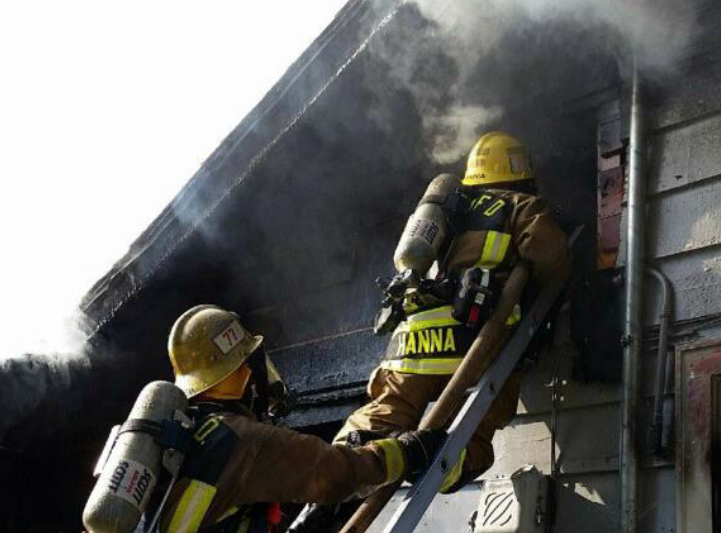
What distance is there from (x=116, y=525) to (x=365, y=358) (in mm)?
2713

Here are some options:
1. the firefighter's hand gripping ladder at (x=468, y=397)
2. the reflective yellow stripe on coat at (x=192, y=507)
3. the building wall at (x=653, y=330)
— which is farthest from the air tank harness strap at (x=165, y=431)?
the building wall at (x=653, y=330)

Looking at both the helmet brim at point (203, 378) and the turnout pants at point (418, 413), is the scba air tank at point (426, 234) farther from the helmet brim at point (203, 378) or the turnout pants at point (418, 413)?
the helmet brim at point (203, 378)

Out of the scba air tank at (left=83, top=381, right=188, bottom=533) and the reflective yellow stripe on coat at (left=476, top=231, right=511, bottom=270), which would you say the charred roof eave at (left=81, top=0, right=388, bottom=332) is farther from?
the scba air tank at (left=83, top=381, right=188, bottom=533)

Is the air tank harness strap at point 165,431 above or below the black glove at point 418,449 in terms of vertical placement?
below

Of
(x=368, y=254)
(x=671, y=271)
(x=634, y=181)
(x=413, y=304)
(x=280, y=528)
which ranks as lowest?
(x=280, y=528)

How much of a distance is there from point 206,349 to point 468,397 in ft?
3.44

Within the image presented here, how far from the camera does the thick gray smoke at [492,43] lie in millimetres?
4809

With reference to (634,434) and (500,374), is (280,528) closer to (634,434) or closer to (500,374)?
(500,374)

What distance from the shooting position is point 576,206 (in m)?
5.09

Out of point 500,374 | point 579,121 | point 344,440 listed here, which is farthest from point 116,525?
point 579,121

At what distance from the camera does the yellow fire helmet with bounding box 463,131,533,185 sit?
482cm

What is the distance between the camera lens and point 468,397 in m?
4.13

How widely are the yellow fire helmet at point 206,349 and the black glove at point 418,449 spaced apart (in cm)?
75

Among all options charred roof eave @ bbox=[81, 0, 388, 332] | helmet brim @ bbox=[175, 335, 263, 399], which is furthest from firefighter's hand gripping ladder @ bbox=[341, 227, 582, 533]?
charred roof eave @ bbox=[81, 0, 388, 332]
